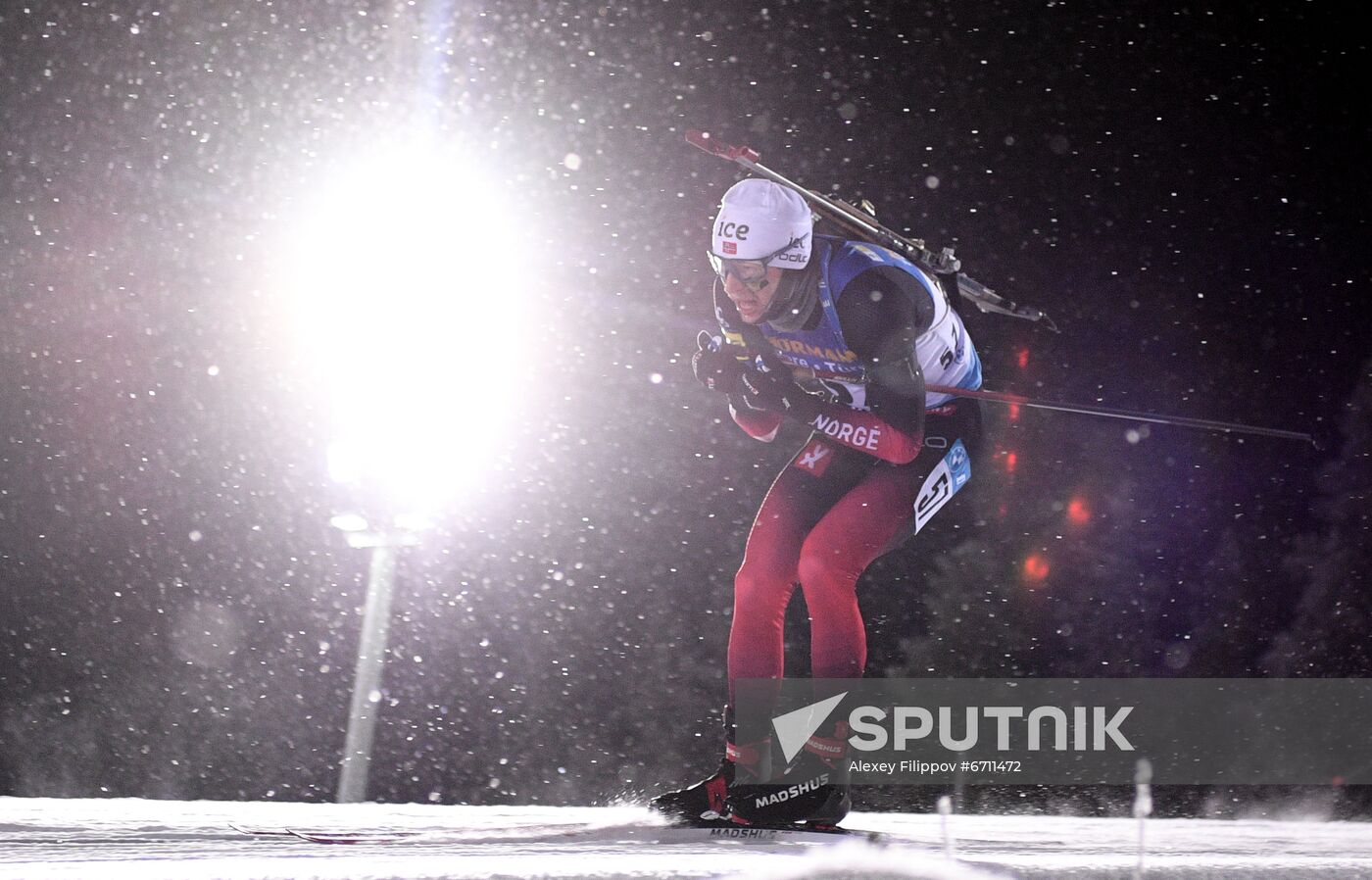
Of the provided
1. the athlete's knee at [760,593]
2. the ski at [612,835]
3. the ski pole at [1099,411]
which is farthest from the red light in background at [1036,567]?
the ski at [612,835]

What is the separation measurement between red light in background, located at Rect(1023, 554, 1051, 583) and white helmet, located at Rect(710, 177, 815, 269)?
73.7 inches

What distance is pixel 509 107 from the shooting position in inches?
187

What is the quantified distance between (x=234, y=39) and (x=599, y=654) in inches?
128

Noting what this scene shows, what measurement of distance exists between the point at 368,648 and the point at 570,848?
122 inches

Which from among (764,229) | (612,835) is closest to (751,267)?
(764,229)

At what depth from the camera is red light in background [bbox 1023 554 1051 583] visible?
4.33m

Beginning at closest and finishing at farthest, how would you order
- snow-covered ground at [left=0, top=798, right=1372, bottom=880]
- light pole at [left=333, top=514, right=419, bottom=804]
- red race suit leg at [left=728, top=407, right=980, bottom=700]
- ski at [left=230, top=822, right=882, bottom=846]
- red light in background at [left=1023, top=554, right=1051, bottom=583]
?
snow-covered ground at [left=0, top=798, right=1372, bottom=880] < ski at [left=230, top=822, right=882, bottom=846] < red race suit leg at [left=728, top=407, right=980, bottom=700] < red light in background at [left=1023, top=554, right=1051, bottom=583] < light pole at [left=333, top=514, right=419, bottom=804]

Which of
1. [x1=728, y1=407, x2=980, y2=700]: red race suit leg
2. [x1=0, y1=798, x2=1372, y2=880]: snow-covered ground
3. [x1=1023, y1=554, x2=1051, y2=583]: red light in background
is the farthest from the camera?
[x1=1023, y1=554, x2=1051, y2=583]: red light in background

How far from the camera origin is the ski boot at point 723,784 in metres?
2.98

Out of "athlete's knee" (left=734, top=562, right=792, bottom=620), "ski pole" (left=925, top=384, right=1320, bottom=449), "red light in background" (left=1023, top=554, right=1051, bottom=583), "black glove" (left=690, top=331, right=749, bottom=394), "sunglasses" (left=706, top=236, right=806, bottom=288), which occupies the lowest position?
"athlete's knee" (left=734, top=562, right=792, bottom=620)

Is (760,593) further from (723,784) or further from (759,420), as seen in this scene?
(759,420)

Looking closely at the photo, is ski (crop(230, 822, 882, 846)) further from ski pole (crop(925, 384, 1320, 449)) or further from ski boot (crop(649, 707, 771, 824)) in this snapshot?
ski pole (crop(925, 384, 1320, 449))

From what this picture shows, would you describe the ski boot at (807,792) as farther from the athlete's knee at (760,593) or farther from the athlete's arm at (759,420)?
the athlete's arm at (759,420)

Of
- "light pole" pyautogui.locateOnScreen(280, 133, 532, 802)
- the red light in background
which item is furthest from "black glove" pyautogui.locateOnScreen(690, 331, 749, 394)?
the red light in background
